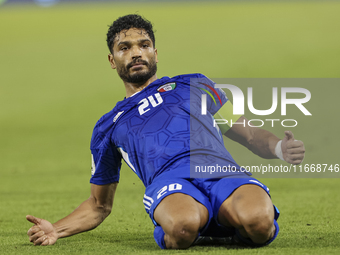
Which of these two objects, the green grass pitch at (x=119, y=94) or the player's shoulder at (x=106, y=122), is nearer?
the player's shoulder at (x=106, y=122)

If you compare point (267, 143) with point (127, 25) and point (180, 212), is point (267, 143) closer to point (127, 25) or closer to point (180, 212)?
point (180, 212)

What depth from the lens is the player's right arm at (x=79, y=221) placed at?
11.1 feet

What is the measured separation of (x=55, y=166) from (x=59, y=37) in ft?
54.4

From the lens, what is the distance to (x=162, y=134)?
330 cm

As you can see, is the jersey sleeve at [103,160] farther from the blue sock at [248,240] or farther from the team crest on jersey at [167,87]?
the blue sock at [248,240]

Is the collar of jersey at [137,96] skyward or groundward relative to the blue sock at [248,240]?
skyward

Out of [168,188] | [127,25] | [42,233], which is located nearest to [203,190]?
[168,188]

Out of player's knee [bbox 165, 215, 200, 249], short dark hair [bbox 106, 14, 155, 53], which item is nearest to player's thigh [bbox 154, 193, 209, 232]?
player's knee [bbox 165, 215, 200, 249]

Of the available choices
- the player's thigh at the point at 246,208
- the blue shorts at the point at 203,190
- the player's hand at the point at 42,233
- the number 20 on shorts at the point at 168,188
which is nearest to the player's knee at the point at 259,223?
the player's thigh at the point at 246,208

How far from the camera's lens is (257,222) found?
2.85 metres

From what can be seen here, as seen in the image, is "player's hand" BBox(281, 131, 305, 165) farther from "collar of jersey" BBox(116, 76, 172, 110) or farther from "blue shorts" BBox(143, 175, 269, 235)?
"collar of jersey" BBox(116, 76, 172, 110)

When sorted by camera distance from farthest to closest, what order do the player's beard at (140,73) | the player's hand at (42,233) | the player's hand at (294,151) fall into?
1. the player's beard at (140,73)
2. the player's hand at (42,233)
3. the player's hand at (294,151)

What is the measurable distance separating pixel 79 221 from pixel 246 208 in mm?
1198

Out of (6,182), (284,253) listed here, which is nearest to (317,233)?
(284,253)
